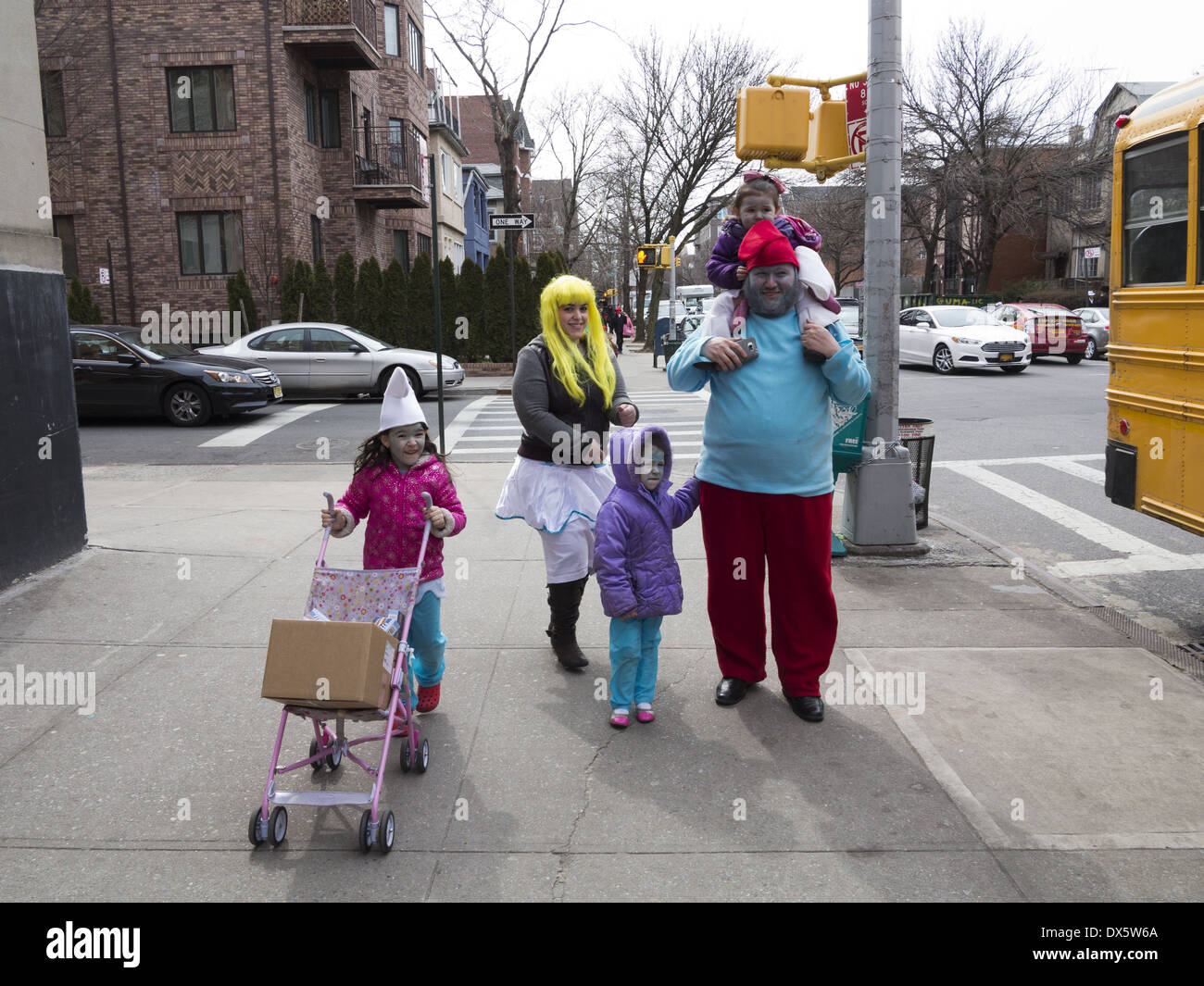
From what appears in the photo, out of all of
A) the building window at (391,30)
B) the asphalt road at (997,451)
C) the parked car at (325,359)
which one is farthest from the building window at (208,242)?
the building window at (391,30)

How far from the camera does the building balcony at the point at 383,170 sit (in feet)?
95.1

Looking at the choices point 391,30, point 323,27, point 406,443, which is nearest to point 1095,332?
point 323,27

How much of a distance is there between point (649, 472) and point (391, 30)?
3318 centimetres

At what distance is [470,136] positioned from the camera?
281ft

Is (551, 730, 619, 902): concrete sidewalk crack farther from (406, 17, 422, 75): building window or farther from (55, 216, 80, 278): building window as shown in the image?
(406, 17, 422, 75): building window

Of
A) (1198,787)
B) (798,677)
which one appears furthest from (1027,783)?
(798,677)

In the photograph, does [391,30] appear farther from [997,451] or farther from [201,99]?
[997,451]

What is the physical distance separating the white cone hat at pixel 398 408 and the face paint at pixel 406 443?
1.4 inches

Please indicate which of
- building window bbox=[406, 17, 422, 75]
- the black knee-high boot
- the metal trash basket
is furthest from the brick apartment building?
the black knee-high boot

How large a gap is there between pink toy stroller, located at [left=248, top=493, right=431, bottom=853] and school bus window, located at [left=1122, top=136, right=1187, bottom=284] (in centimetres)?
438

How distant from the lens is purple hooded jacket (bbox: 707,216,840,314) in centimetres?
449

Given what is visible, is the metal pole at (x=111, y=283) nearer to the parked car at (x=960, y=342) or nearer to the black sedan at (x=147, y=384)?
the black sedan at (x=147, y=384)

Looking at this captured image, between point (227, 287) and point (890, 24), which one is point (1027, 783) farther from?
point (227, 287)

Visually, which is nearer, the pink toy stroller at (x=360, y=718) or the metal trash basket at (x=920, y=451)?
the pink toy stroller at (x=360, y=718)
